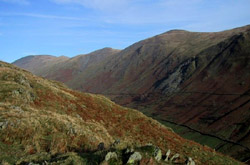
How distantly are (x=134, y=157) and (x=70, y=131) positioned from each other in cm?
999

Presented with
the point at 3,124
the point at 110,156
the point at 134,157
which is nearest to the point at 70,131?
the point at 3,124

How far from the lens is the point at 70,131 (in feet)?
61.4

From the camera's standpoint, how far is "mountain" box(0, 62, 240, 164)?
37.4ft

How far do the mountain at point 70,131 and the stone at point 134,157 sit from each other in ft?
0.33

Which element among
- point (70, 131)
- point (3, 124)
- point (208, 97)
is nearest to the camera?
point (3, 124)

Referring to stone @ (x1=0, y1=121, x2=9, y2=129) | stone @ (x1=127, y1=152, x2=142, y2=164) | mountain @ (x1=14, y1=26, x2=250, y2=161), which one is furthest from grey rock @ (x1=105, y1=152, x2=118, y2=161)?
mountain @ (x1=14, y1=26, x2=250, y2=161)

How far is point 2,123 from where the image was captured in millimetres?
16078

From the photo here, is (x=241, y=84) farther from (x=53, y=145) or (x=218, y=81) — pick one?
(x=53, y=145)

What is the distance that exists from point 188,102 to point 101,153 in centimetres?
12734

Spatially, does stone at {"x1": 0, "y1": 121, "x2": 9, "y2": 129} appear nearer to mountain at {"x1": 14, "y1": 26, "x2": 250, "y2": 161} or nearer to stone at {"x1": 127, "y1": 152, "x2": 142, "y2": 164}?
stone at {"x1": 127, "y1": 152, "x2": 142, "y2": 164}

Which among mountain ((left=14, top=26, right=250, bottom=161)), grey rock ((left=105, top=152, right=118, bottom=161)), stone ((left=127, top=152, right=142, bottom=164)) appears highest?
grey rock ((left=105, top=152, right=118, bottom=161))

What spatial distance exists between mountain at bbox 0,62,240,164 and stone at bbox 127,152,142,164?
102 millimetres

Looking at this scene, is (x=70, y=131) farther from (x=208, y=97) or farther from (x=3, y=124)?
(x=208, y=97)

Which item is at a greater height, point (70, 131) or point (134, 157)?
point (134, 157)
